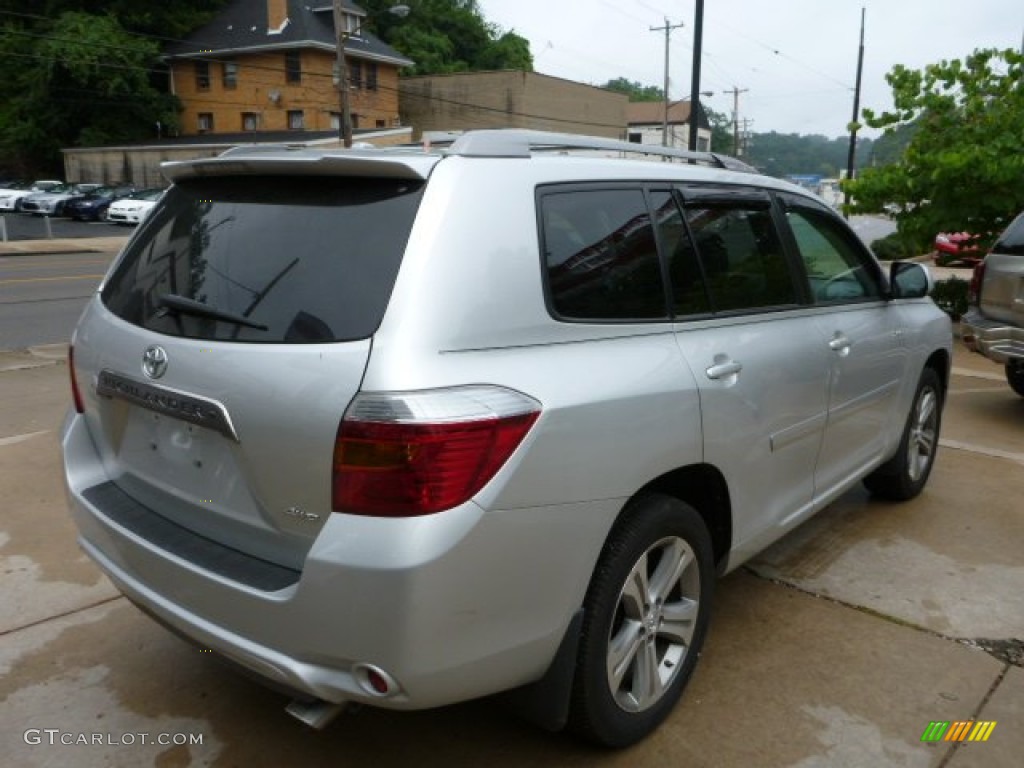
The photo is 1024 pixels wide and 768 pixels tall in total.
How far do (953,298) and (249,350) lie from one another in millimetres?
11633

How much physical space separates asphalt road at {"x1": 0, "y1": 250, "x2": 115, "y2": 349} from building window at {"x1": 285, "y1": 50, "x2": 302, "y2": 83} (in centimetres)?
2991

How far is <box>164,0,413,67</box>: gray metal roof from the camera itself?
4941cm

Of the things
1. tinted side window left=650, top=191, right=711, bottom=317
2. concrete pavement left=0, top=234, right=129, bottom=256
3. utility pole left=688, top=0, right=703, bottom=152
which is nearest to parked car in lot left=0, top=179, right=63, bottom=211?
concrete pavement left=0, top=234, right=129, bottom=256

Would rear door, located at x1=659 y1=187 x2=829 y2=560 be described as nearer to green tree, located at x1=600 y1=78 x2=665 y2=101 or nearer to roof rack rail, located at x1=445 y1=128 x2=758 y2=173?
roof rack rail, located at x1=445 y1=128 x2=758 y2=173

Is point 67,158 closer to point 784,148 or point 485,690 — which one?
point 485,690

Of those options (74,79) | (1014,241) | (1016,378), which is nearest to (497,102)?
(74,79)

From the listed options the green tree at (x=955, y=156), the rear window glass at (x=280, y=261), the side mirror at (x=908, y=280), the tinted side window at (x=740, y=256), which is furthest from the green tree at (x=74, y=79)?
the tinted side window at (x=740, y=256)

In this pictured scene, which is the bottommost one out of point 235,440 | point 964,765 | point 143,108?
point 964,765

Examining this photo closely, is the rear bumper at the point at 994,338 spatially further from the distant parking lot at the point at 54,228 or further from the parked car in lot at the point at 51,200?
the parked car in lot at the point at 51,200

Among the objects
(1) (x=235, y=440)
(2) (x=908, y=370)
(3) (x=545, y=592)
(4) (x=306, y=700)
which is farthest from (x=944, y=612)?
(1) (x=235, y=440)

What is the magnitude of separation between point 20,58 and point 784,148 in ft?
367

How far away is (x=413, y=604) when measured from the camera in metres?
1.89

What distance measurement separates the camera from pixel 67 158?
49.2 meters

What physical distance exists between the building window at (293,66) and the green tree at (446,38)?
15140 mm
